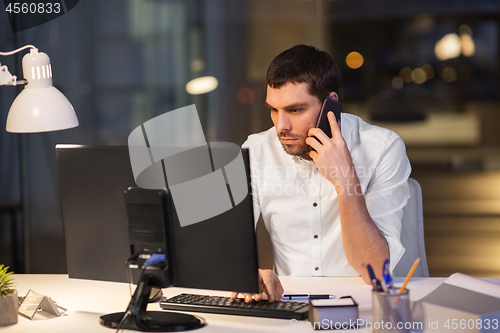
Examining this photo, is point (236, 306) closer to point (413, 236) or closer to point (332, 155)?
point (332, 155)

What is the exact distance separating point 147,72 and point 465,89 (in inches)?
69.9

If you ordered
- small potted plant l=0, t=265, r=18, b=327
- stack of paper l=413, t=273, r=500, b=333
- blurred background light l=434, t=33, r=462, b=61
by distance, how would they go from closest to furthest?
stack of paper l=413, t=273, r=500, b=333 → small potted plant l=0, t=265, r=18, b=327 → blurred background light l=434, t=33, r=462, b=61

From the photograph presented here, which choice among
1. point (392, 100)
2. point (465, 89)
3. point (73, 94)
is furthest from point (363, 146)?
point (73, 94)

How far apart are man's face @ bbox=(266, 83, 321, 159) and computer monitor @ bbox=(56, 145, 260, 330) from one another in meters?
0.71

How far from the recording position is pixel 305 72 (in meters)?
1.81

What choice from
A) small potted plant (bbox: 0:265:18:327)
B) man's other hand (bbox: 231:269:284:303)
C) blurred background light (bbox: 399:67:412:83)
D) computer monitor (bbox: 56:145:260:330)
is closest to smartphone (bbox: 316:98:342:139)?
man's other hand (bbox: 231:269:284:303)

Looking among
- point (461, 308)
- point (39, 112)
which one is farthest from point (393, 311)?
point (39, 112)

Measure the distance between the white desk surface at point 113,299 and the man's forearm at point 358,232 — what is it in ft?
0.25

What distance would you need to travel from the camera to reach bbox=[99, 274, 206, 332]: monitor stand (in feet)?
3.93

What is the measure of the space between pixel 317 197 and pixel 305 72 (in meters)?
0.44

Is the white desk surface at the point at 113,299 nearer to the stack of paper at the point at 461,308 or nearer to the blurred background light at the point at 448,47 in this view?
the stack of paper at the point at 461,308

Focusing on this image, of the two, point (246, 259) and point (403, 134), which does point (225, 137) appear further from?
point (246, 259)

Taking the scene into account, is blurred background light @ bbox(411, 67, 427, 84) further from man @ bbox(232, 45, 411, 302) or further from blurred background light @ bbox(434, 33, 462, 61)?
man @ bbox(232, 45, 411, 302)

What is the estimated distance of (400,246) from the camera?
1669 mm
